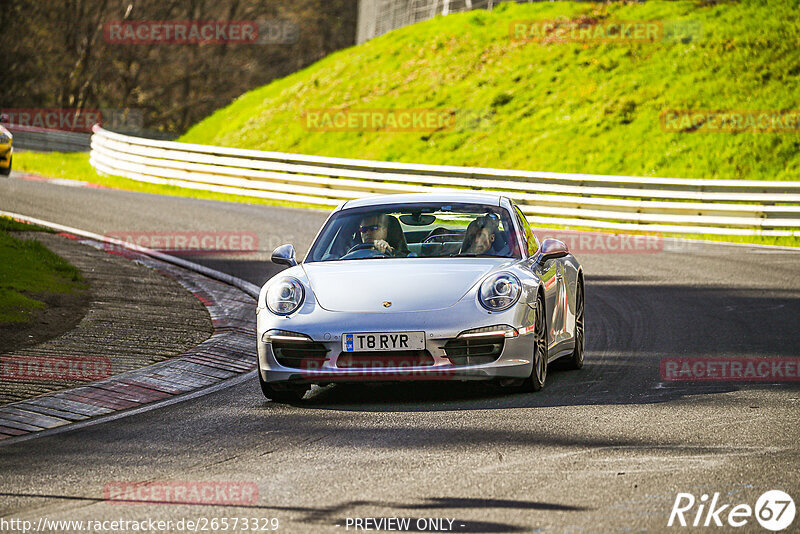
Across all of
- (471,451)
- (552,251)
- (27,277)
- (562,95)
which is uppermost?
(562,95)

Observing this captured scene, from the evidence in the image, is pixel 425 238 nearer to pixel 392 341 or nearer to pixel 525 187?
pixel 392 341

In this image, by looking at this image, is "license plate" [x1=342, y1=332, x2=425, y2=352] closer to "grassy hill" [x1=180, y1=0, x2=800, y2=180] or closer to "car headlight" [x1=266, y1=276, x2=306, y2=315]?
"car headlight" [x1=266, y1=276, x2=306, y2=315]

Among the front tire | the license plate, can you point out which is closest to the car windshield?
the front tire

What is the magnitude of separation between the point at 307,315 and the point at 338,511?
2871mm

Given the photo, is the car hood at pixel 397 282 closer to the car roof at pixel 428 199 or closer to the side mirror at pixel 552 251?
the side mirror at pixel 552 251

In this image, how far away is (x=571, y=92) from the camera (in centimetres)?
3116

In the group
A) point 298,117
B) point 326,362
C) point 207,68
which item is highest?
point 207,68

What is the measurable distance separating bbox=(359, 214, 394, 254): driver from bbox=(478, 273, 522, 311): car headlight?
43.4 inches

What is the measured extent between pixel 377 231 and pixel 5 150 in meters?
20.9

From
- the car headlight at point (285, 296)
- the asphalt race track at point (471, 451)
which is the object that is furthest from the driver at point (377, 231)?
the asphalt race track at point (471, 451)

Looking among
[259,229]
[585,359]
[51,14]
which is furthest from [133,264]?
[51,14]

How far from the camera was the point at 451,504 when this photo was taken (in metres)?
5.25

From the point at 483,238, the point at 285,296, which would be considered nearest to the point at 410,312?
the point at 285,296

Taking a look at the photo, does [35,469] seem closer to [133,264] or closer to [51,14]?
[133,264]
